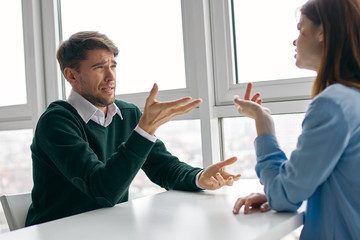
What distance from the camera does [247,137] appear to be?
2062mm

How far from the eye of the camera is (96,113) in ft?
5.27

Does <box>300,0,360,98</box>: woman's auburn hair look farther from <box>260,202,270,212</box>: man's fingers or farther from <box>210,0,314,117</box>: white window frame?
<box>210,0,314,117</box>: white window frame

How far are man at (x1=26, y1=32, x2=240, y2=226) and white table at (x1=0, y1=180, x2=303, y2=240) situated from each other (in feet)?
0.42

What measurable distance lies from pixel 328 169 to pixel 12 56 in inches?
94.9

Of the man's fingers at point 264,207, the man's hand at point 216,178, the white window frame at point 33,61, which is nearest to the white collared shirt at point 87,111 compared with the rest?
the man's hand at point 216,178

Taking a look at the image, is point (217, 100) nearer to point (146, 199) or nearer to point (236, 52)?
point (236, 52)

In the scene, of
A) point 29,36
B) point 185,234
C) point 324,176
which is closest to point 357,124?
point 324,176

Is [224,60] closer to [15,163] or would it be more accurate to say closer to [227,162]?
[227,162]

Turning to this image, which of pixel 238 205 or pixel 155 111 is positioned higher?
pixel 155 111

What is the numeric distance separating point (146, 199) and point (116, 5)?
1432 millimetres

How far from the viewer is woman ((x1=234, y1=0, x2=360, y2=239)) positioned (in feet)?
2.98

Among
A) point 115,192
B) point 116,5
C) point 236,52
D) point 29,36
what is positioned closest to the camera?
point 115,192

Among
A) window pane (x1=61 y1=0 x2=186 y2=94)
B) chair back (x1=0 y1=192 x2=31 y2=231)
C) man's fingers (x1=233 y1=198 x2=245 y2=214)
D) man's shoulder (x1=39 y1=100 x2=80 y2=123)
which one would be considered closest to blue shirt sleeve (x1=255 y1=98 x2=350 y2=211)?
man's fingers (x1=233 y1=198 x2=245 y2=214)

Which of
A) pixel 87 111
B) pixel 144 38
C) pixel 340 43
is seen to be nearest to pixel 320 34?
pixel 340 43
